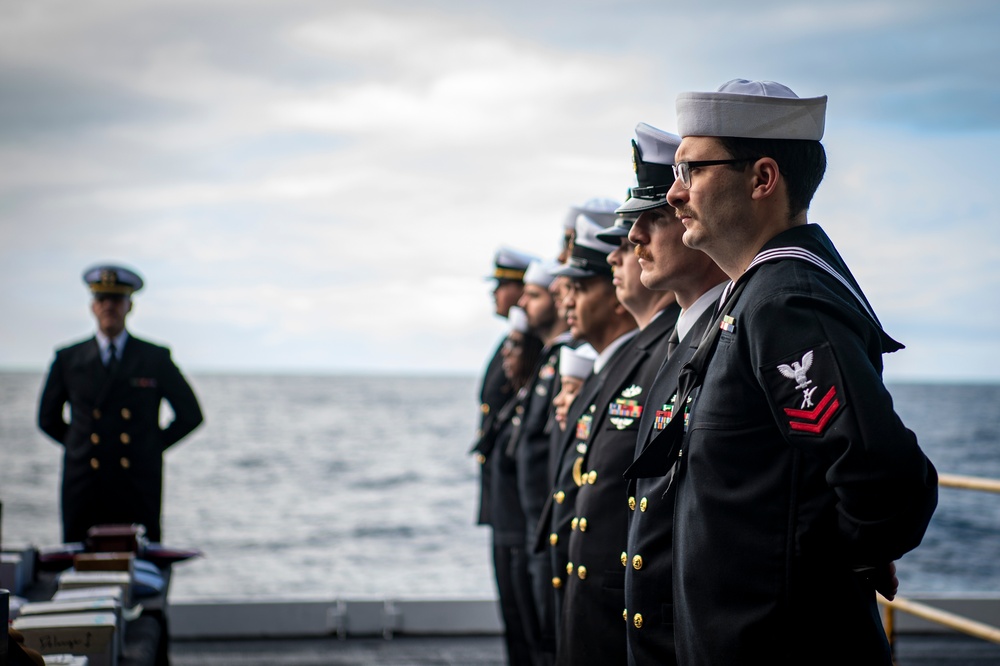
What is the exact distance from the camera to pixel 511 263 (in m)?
5.39

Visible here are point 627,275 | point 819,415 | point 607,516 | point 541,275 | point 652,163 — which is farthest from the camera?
point 541,275

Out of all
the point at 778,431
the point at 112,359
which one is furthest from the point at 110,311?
the point at 778,431

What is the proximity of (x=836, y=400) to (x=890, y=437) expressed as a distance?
0.09 metres

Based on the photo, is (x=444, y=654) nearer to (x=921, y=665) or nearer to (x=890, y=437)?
(x=921, y=665)

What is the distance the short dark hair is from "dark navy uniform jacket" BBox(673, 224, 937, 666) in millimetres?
80

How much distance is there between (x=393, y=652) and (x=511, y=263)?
2.04 metres

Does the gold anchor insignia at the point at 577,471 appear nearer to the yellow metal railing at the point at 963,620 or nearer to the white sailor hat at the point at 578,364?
the white sailor hat at the point at 578,364

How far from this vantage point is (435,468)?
107ft

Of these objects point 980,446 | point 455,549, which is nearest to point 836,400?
point 455,549

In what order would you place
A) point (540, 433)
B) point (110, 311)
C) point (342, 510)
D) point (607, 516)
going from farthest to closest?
point (342, 510) → point (110, 311) → point (540, 433) → point (607, 516)

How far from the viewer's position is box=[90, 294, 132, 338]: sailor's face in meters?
5.24

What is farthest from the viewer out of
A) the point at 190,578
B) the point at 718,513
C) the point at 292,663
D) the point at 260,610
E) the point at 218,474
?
the point at 218,474

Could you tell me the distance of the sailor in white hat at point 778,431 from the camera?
4.99 ft

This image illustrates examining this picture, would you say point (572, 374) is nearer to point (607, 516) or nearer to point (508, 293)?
point (607, 516)
